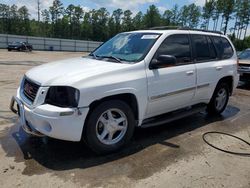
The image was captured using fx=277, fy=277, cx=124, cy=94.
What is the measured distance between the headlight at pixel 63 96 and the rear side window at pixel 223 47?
3.73 meters

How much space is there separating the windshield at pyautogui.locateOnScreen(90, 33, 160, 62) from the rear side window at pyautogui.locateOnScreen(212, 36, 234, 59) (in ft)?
6.37

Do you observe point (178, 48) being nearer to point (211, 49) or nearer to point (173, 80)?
point (173, 80)

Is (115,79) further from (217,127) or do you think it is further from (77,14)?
(77,14)

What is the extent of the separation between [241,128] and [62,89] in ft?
12.7

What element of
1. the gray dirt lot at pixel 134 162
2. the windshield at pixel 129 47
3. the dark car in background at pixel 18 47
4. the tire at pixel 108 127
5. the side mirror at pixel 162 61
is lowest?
the dark car in background at pixel 18 47

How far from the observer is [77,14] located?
95.8m

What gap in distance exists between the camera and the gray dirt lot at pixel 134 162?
3400 millimetres

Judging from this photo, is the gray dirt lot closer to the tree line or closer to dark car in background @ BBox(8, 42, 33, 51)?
dark car in background @ BBox(8, 42, 33, 51)

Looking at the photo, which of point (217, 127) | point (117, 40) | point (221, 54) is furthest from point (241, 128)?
point (117, 40)

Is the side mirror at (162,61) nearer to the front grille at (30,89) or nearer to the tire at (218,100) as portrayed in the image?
the front grille at (30,89)

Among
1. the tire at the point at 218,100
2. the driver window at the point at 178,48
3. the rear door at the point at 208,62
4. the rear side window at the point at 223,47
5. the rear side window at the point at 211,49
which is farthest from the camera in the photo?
the tire at the point at 218,100

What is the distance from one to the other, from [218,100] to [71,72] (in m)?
3.84

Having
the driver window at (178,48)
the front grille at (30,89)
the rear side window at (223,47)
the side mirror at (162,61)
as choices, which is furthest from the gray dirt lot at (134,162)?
the rear side window at (223,47)

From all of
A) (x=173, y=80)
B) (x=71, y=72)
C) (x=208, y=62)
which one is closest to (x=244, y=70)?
(x=208, y=62)
